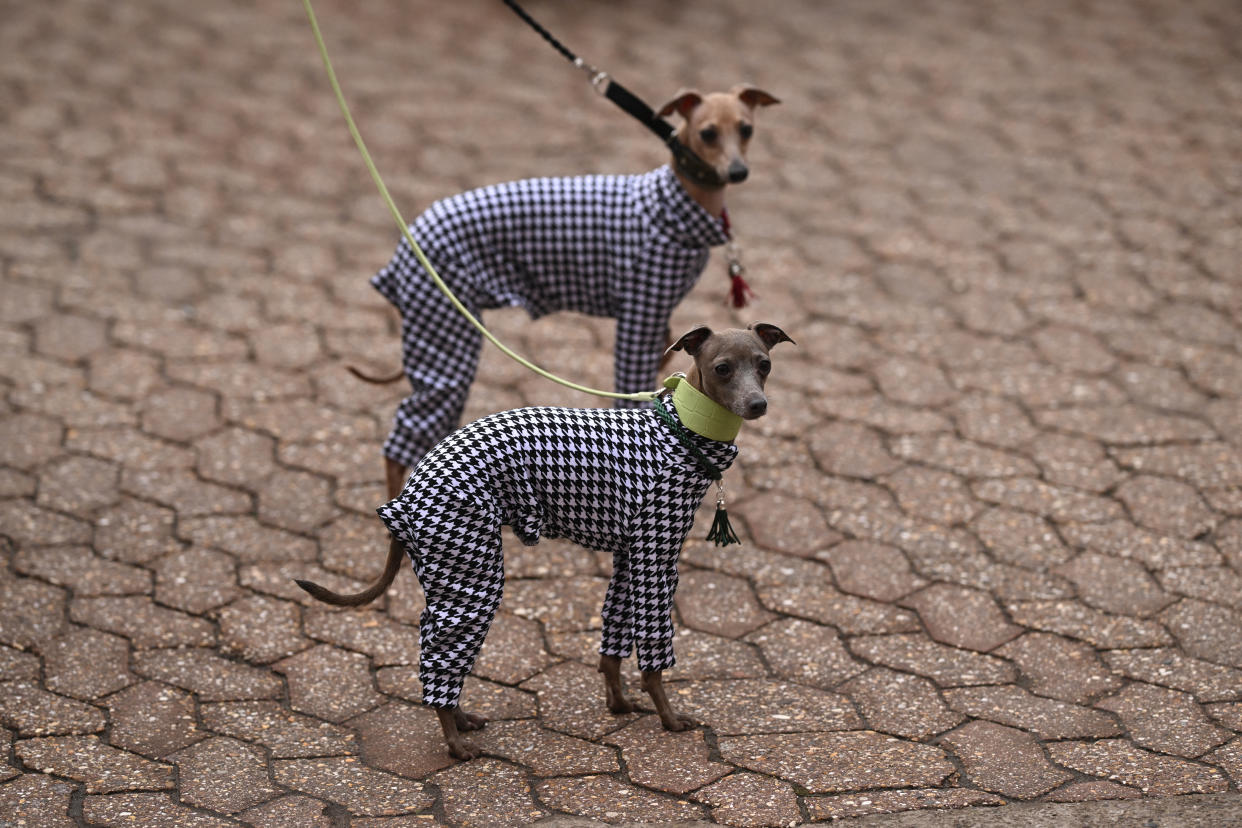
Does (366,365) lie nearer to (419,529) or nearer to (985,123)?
(419,529)

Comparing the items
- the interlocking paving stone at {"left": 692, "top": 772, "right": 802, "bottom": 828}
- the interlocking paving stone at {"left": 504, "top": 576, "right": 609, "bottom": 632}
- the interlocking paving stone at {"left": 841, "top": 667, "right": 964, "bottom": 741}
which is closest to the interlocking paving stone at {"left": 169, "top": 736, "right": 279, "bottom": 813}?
the interlocking paving stone at {"left": 504, "top": 576, "right": 609, "bottom": 632}

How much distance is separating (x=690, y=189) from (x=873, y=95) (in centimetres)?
460

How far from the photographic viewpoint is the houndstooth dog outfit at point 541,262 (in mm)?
4660

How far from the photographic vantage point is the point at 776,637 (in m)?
4.52

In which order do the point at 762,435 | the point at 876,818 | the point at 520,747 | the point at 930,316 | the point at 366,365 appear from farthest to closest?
the point at 930,316
the point at 366,365
the point at 762,435
the point at 520,747
the point at 876,818

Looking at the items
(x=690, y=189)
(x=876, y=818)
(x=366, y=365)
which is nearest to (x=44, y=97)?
(x=366, y=365)

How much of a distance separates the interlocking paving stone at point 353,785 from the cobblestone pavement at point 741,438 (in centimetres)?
2

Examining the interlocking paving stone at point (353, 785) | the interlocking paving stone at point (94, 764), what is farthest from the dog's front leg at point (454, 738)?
the interlocking paving stone at point (94, 764)

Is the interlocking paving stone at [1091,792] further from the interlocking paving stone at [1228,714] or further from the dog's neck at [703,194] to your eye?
the dog's neck at [703,194]

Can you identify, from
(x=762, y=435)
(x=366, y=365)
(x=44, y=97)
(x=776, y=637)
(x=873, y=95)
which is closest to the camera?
(x=776, y=637)

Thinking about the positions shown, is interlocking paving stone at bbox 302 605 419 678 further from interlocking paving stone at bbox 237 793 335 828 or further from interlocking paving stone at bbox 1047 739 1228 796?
interlocking paving stone at bbox 1047 739 1228 796

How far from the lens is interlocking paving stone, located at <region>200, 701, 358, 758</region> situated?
3.95m

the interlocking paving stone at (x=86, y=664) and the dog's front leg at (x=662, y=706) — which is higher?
the dog's front leg at (x=662, y=706)

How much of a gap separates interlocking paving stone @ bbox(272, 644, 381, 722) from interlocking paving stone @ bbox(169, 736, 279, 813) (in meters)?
0.27
